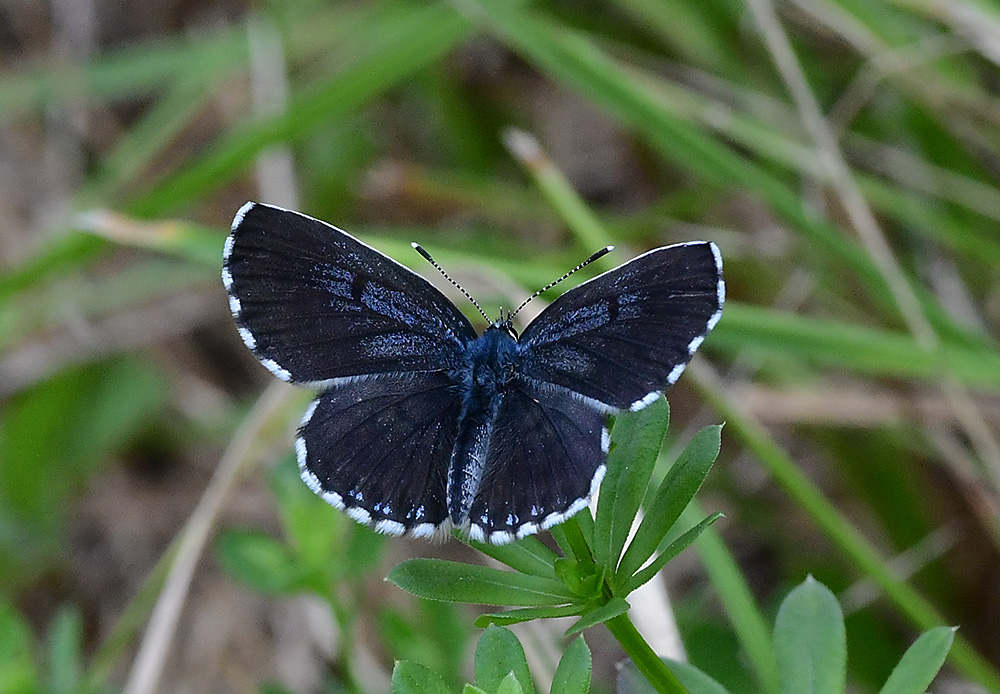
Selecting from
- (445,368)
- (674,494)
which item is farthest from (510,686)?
(445,368)

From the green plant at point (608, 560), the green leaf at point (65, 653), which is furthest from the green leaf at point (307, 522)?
the green plant at point (608, 560)

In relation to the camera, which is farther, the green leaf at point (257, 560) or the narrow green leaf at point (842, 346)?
the narrow green leaf at point (842, 346)

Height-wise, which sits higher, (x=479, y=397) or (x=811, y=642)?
(x=479, y=397)

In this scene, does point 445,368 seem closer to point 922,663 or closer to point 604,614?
point 604,614

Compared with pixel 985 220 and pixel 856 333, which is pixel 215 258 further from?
pixel 985 220

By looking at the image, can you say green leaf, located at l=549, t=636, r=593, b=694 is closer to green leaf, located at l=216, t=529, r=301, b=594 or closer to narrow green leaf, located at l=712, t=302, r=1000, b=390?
green leaf, located at l=216, t=529, r=301, b=594

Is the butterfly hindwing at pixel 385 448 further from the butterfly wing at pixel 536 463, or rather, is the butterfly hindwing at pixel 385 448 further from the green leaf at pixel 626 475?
the green leaf at pixel 626 475

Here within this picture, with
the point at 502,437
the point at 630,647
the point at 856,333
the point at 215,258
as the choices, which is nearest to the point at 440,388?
the point at 502,437
